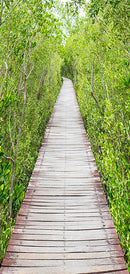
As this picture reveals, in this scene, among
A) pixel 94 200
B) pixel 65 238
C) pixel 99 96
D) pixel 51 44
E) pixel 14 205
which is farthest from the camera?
pixel 51 44

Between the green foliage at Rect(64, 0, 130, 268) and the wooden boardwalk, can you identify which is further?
the green foliage at Rect(64, 0, 130, 268)

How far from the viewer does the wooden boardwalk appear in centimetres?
263

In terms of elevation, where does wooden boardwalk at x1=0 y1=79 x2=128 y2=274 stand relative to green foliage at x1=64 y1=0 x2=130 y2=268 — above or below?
below

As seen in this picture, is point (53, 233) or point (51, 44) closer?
point (53, 233)

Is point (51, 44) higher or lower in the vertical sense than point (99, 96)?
higher

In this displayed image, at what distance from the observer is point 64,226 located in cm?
327

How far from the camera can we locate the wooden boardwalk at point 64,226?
263cm

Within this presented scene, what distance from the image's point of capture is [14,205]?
4.54 meters

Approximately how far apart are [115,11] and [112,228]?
401cm

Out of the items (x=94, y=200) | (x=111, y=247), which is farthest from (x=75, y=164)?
(x=111, y=247)

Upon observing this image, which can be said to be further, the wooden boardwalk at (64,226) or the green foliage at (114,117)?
the green foliage at (114,117)

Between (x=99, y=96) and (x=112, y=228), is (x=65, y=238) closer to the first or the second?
(x=112, y=228)

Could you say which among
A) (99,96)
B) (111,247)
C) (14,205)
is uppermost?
(99,96)

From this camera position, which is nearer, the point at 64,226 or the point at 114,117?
the point at 64,226
